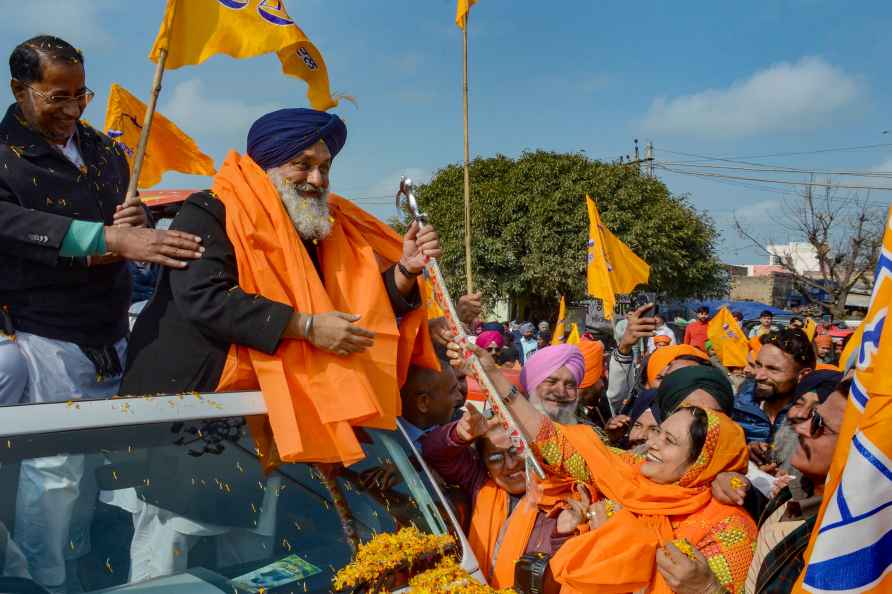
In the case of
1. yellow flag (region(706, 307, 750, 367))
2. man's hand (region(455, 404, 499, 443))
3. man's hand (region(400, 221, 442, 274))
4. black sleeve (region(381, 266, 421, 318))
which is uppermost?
man's hand (region(400, 221, 442, 274))

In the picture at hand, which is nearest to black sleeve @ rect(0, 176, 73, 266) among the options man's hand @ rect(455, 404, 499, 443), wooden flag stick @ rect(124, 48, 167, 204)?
wooden flag stick @ rect(124, 48, 167, 204)

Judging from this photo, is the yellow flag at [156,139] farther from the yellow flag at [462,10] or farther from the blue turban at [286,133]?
the blue turban at [286,133]

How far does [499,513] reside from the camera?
312cm

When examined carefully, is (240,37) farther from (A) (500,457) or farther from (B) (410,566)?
(B) (410,566)

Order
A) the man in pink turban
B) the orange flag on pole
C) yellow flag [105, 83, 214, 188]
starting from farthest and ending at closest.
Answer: yellow flag [105, 83, 214, 188], the man in pink turban, the orange flag on pole

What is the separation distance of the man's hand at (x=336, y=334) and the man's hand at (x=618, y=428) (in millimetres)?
2843

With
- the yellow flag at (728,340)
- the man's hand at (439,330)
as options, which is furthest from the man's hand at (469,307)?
the yellow flag at (728,340)

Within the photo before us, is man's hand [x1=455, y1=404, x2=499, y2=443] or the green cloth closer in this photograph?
the green cloth

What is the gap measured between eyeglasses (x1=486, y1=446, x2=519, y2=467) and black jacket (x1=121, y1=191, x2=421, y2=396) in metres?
1.13

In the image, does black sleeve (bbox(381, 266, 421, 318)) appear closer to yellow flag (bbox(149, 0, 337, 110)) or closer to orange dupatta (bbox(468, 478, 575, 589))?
orange dupatta (bbox(468, 478, 575, 589))

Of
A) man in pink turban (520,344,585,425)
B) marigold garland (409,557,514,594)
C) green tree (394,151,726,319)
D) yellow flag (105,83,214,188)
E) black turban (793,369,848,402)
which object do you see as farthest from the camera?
green tree (394,151,726,319)

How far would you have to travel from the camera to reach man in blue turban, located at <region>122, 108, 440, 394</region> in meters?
2.55

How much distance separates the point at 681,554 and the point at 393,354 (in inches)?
47.3

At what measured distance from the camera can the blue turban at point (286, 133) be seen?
2.95 m
